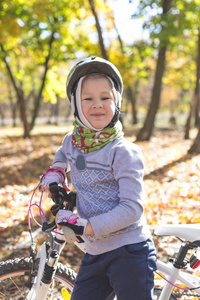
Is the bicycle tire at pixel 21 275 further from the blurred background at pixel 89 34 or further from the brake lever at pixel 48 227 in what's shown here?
the blurred background at pixel 89 34

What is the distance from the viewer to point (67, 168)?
226 cm

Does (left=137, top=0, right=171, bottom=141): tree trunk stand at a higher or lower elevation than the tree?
lower

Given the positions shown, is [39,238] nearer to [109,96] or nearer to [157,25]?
[109,96]

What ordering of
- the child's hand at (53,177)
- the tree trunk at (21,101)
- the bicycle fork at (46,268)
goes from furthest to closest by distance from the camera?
the tree trunk at (21,101), the child's hand at (53,177), the bicycle fork at (46,268)

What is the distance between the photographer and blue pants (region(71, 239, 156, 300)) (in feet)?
5.67

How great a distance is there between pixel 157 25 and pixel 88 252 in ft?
32.4

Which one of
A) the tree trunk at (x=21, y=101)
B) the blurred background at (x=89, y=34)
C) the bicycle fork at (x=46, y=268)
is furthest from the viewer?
the tree trunk at (x=21, y=101)

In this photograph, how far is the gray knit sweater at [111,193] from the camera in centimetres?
162

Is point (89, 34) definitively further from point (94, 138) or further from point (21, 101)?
point (94, 138)

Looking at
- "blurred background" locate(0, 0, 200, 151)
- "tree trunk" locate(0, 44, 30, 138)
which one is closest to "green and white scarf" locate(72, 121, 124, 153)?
"blurred background" locate(0, 0, 200, 151)

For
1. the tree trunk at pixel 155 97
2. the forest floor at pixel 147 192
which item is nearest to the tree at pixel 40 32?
the tree trunk at pixel 155 97

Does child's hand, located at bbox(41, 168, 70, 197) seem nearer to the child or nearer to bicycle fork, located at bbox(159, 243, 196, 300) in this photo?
the child

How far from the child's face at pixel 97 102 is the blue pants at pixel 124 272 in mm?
769

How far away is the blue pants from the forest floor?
1923 millimetres
